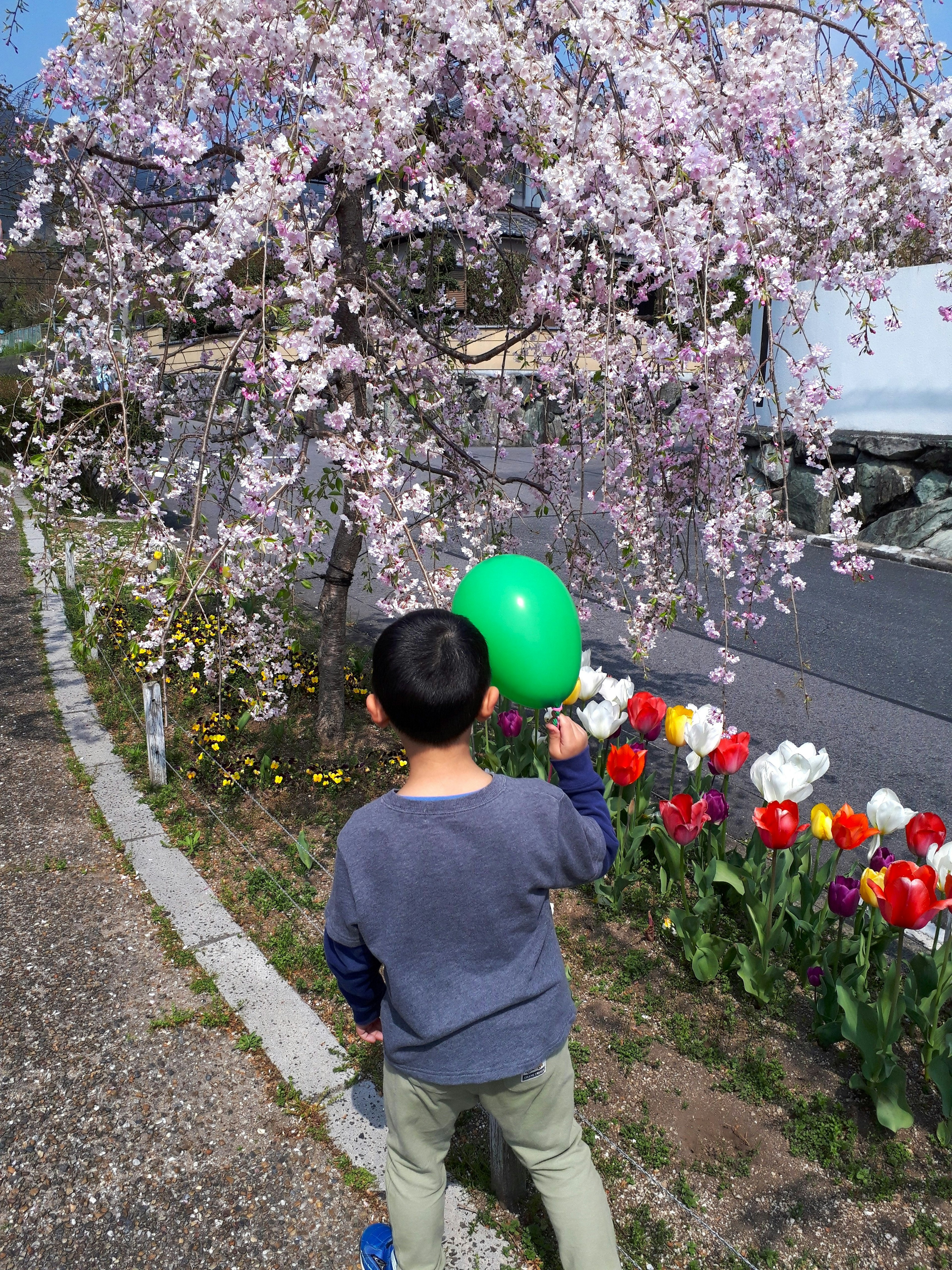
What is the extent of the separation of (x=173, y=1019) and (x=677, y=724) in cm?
178

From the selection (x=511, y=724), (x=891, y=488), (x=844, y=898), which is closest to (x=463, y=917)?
(x=844, y=898)

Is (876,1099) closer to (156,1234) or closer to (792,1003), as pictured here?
(792,1003)

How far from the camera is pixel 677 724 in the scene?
2.79m

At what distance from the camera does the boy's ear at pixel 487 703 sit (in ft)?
4.90

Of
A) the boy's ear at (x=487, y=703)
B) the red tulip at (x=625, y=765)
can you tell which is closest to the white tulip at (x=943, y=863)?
the red tulip at (x=625, y=765)

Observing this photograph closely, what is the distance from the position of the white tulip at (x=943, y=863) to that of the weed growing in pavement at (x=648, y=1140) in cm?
87

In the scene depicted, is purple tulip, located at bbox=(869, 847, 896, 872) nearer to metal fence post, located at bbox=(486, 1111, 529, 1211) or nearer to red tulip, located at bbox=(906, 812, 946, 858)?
red tulip, located at bbox=(906, 812, 946, 858)

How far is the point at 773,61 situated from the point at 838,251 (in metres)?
2.83

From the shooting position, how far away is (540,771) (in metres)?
3.30

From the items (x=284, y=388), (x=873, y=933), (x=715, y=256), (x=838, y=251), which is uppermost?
(x=838, y=251)

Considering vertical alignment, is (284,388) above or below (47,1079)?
above

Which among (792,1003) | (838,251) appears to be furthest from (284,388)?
(838,251)

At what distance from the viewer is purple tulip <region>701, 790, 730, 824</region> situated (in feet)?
8.56

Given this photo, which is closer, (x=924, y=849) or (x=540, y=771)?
(x=924, y=849)
